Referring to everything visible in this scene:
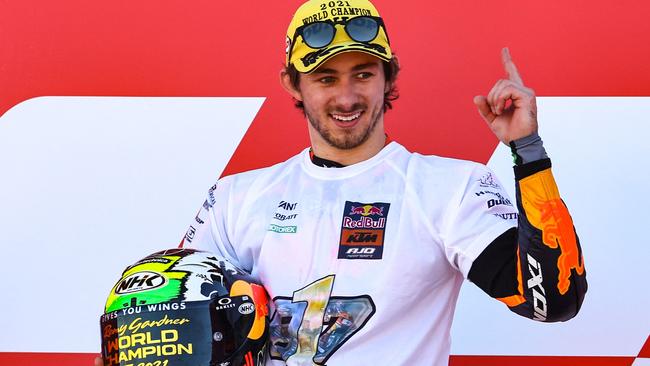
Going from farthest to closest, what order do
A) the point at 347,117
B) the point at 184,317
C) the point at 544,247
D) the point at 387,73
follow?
the point at 387,73 < the point at 347,117 < the point at 184,317 < the point at 544,247

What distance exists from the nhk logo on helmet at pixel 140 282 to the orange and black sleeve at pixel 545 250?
657mm

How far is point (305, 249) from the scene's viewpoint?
71.9 inches

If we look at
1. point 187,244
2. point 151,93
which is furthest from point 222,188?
point 151,93

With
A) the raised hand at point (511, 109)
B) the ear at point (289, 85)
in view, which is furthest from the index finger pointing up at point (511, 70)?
the ear at point (289, 85)

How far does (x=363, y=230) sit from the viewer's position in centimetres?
179

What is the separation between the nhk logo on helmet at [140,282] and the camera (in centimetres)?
174

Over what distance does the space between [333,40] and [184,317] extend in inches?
24.6

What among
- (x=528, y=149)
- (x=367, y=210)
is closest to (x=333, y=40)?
(x=367, y=210)

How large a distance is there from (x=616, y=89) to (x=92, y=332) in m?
1.42

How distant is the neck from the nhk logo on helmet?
0.44m

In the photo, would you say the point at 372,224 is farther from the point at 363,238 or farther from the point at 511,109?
the point at 511,109

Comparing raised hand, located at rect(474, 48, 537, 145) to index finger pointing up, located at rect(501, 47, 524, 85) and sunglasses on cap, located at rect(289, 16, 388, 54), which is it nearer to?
index finger pointing up, located at rect(501, 47, 524, 85)

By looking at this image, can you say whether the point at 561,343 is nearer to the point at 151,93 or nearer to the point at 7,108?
the point at 151,93

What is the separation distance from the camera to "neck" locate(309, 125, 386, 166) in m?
1.92
